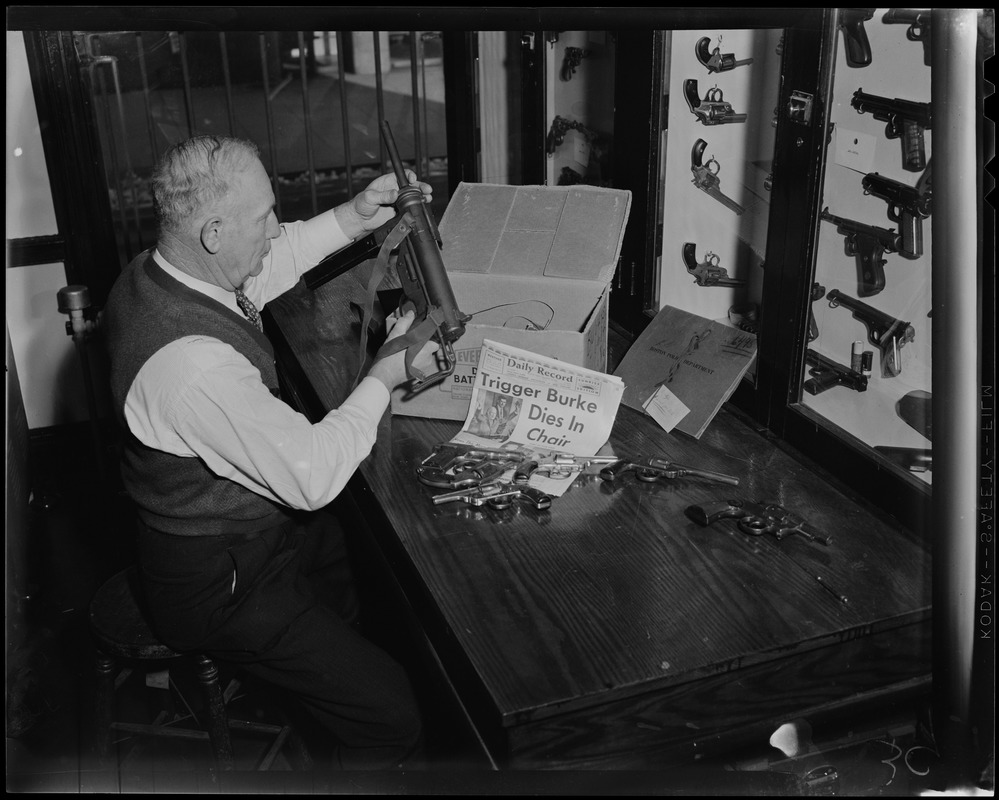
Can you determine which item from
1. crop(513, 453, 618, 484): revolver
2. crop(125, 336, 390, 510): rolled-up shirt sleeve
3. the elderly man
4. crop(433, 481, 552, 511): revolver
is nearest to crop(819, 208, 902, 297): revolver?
crop(513, 453, 618, 484): revolver

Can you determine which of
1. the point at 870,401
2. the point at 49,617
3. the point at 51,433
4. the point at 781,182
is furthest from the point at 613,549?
the point at 51,433

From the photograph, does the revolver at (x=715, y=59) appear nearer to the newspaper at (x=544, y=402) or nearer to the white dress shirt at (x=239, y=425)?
the newspaper at (x=544, y=402)

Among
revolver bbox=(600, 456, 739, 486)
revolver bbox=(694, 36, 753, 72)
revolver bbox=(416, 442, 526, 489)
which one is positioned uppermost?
revolver bbox=(694, 36, 753, 72)

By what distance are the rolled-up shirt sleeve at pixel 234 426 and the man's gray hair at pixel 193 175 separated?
24cm

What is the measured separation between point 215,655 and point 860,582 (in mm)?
1125

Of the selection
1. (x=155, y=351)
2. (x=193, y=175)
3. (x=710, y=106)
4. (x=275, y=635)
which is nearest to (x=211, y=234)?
(x=193, y=175)

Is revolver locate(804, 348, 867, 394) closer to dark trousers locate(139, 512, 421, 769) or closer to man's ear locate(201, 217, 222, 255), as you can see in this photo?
dark trousers locate(139, 512, 421, 769)

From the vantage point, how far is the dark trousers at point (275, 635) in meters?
1.69

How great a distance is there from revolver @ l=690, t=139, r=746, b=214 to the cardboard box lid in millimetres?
243

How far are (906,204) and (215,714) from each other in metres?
1.52

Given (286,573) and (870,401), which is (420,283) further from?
(870,401)

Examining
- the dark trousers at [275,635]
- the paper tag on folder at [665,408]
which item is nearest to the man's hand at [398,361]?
the dark trousers at [275,635]

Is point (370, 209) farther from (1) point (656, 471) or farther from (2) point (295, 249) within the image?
(1) point (656, 471)

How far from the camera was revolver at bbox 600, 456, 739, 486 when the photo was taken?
1.72 meters
